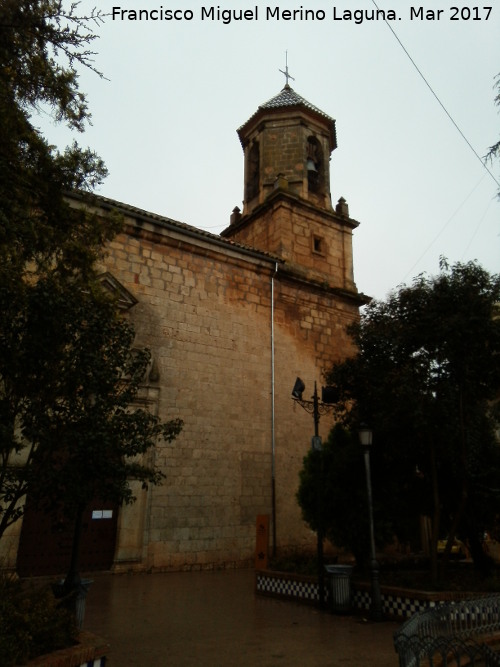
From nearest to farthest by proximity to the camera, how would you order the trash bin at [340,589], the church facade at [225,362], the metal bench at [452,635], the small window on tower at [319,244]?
1. the metal bench at [452,635]
2. the trash bin at [340,589]
3. the church facade at [225,362]
4. the small window on tower at [319,244]

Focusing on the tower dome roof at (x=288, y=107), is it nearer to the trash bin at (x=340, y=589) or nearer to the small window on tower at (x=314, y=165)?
the small window on tower at (x=314, y=165)

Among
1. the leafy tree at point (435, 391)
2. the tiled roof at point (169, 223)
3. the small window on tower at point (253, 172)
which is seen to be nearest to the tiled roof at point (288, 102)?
the small window on tower at point (253, 172)

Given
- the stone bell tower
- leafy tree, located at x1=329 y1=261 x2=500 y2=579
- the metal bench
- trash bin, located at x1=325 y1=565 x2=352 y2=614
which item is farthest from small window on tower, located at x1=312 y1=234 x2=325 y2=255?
the metal bench

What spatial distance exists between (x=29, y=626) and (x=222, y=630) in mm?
3413

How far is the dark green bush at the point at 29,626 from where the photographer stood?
392 cm

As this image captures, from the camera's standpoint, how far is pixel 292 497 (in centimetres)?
1481

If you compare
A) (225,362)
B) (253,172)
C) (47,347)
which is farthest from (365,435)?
(253,172)

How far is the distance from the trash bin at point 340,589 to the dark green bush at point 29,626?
15.3ft

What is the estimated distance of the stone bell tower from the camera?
18.1m

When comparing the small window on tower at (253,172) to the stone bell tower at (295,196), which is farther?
the small window on tower at (253,172)

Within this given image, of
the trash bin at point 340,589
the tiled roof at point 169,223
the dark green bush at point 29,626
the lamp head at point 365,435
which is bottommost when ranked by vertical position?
the trash bin at point 340,589

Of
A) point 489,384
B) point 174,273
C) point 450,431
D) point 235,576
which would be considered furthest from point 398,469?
point 174,273

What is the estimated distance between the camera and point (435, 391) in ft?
28.3

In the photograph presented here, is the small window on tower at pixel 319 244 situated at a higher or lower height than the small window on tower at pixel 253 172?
lower
